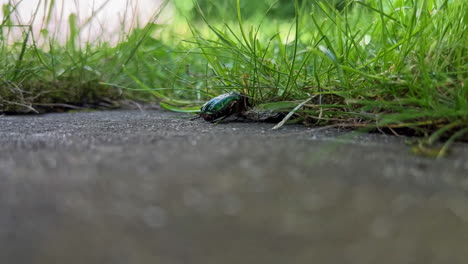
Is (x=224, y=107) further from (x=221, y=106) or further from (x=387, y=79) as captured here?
(x=387, y=79)

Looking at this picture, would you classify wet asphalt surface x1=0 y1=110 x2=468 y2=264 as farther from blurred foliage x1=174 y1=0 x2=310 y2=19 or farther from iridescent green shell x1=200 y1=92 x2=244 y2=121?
blurred foliage x1=174 y1=0 x2=310 y2=19

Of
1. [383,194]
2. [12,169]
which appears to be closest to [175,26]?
[12,169]

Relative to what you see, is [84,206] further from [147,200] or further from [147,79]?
[147,79]

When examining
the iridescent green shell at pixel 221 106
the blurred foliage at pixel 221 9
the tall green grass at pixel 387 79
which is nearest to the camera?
the tall green grass at pixel 387 79

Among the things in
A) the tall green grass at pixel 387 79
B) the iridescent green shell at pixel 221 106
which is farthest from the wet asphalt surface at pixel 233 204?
the iridescent green shell at pixel 221 106

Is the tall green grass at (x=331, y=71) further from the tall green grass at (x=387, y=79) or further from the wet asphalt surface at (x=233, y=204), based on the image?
the wet asphalt surface at (x=233, y=204)
